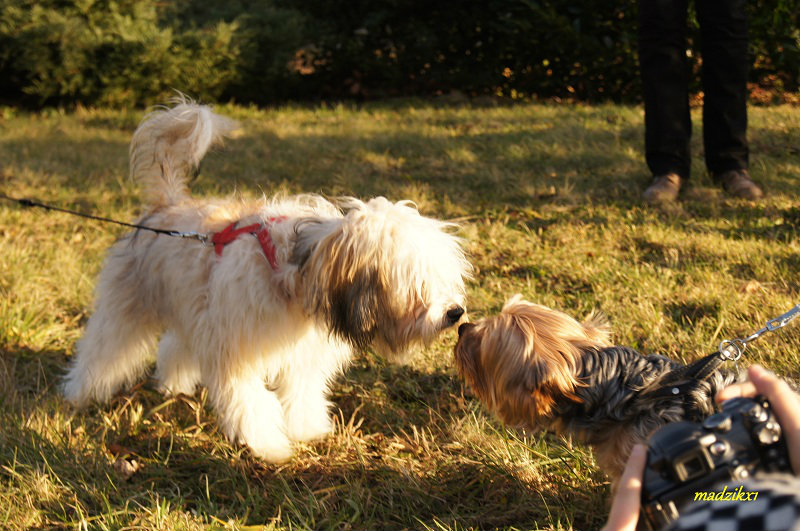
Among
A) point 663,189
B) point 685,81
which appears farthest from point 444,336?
point 685,81

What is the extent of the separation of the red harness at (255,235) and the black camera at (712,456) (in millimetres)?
1954

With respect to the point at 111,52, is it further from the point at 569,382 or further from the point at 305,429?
the point at 569,382

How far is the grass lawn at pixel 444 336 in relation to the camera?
8.83 feet

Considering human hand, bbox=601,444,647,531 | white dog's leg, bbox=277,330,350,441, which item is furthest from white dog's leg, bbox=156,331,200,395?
human hand, bbox=601,444,647,531

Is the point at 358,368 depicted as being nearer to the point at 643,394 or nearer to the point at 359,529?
the point at 359,529

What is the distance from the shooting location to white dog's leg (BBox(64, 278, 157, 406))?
344 cm

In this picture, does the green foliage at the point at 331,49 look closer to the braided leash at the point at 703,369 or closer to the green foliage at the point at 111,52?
the green foliage at the point at 111,52

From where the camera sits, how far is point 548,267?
461cm

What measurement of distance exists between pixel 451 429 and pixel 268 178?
4.54 meters

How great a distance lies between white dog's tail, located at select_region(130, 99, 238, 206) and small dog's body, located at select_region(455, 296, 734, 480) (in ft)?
5.74

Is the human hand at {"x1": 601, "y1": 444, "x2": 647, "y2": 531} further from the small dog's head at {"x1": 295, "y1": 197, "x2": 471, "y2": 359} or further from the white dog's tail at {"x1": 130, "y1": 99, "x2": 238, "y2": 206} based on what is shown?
the white dog's tail at {"x1": 130, "y1": 99, "x2": 238, "y2": 206}

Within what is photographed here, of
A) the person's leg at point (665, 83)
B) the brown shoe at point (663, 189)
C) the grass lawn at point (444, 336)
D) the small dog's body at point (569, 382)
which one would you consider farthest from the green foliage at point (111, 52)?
the small dog's body at point (569, 382)

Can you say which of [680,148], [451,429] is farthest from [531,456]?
[680,148]

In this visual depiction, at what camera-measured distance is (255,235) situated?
3006 mm
